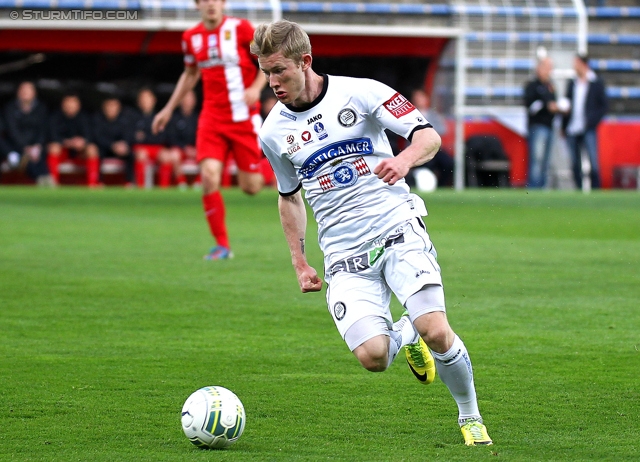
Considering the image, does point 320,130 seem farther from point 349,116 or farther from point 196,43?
point 196,43

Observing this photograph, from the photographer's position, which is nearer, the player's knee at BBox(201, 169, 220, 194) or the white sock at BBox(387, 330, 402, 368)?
the white sock at BBox(387, 330, 402, 368)

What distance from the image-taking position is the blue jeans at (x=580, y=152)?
74.2 feet

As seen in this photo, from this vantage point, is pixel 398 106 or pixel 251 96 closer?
pixel 398 106

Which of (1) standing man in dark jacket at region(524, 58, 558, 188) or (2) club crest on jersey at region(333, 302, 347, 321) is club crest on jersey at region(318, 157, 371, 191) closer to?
(2) club crest on jersey at region(333, 302, 347, 321)

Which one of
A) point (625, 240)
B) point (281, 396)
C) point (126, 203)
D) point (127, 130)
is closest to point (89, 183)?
point (127, 130)

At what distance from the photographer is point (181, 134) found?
23516mm

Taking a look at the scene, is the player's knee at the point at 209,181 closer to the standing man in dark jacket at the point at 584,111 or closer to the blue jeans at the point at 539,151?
the blue jeans at the point at 539,151

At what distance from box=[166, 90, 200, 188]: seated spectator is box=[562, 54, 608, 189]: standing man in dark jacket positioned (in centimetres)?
751

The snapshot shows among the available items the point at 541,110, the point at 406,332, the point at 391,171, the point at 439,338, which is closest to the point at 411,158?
the point at 391,171

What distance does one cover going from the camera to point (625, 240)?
12492 mm

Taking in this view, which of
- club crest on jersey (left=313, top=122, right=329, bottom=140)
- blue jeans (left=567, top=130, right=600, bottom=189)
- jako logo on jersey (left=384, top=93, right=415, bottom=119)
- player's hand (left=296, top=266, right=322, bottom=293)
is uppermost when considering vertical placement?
jako logo on jersey (left=384, top=93, right=415, bottom=119)

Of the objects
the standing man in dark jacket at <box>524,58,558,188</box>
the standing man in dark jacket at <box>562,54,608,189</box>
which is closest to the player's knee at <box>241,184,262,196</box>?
the standing man in dark jacket at <box>524,58,558,188</box>

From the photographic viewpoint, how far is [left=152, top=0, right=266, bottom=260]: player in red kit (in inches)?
419

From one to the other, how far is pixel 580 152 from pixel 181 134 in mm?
8090
